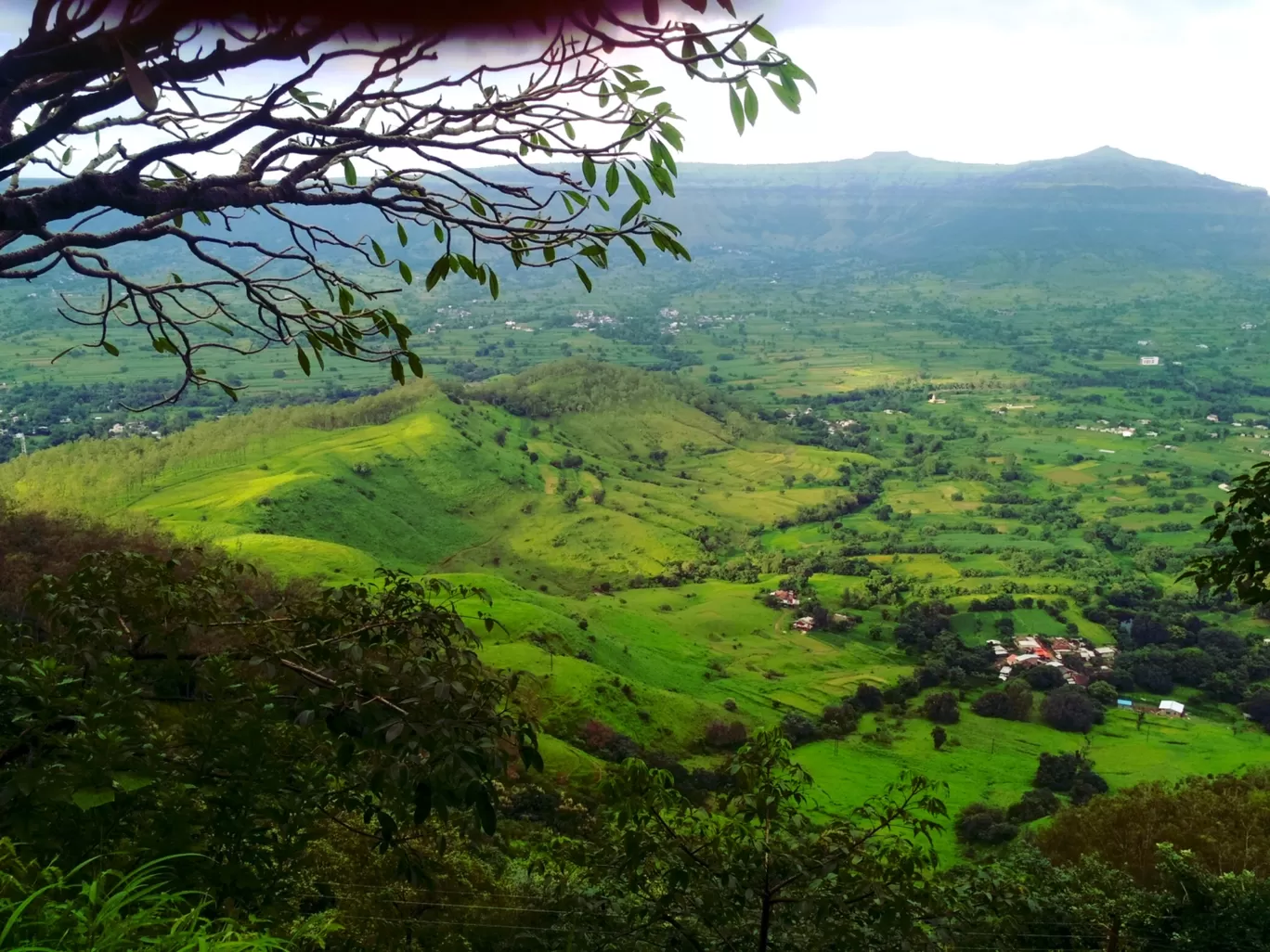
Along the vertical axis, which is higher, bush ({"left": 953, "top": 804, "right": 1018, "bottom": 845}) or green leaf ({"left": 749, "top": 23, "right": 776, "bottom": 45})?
green leaf ({"left": 749, "top": 23, "right": 776, "bottom": 45})

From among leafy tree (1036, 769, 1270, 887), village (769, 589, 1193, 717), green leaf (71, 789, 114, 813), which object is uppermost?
green leaf (71, 789, 114, 813)

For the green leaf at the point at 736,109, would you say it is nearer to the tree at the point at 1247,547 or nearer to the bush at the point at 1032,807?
the tree at the point at 1247,547

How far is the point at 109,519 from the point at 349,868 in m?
40.7

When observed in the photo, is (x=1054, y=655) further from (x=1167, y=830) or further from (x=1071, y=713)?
(x=1167, y=830)

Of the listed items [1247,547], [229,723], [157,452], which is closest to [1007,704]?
[1247,547]

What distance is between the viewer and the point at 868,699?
43.9m

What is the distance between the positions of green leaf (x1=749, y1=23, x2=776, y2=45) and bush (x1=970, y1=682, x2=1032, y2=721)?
47.3 m

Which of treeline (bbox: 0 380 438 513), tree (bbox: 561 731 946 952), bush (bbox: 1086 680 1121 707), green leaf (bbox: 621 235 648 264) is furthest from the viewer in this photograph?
treeline (bbox: 0 380 438 513)

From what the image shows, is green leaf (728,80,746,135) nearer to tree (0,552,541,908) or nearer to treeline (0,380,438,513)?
tree (0,552,541,908)

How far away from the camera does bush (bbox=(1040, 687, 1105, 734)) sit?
140 feet

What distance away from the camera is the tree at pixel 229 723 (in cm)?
257

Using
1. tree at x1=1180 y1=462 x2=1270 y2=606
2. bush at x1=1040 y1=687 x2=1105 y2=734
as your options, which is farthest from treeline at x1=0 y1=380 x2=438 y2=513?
bush at x1=1040 y1=687 x2=1105 y2=734

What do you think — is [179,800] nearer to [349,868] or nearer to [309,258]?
[309,258]

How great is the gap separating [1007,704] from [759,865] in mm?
→ 45199
